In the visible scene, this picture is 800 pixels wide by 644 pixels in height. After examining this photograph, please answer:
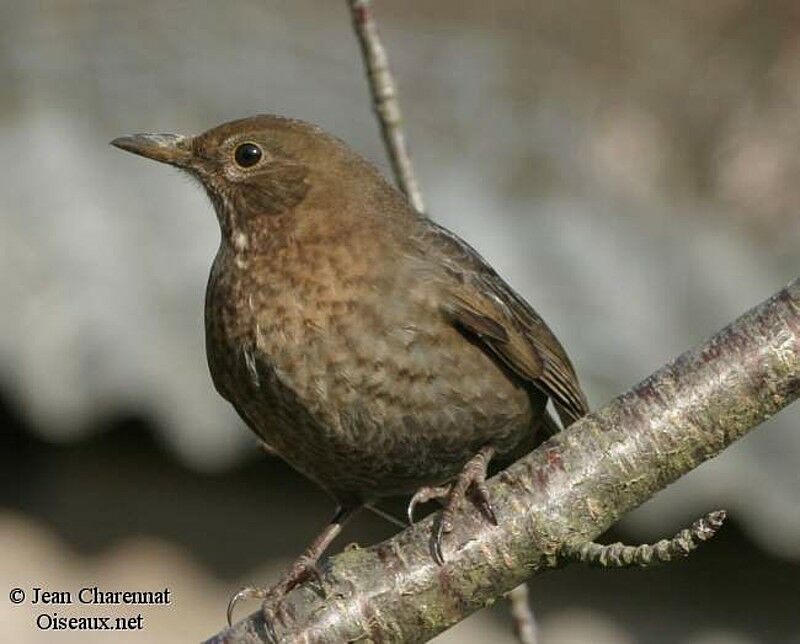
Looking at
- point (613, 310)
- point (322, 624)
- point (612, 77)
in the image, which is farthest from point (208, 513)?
point (612, 77)

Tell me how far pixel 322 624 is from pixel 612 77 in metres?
6.93

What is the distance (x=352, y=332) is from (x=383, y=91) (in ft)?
1.83

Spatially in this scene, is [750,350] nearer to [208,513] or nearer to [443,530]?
[443,530]

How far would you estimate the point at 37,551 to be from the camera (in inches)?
254

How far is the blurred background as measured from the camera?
253 inches

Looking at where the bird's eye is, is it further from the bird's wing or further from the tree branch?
the tree branch

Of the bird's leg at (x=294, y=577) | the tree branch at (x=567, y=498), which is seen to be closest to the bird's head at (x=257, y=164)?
the bird's leg at (x=294, y=577)

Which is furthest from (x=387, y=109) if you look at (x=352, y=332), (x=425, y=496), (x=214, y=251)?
(x=214, y=251)

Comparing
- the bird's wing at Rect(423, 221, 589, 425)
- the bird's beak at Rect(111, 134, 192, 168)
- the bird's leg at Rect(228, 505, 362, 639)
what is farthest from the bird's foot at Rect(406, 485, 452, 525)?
the bird's beak at Rect(111, 134, 192, 168)

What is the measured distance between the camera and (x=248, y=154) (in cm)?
500

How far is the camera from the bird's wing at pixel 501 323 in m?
4.79

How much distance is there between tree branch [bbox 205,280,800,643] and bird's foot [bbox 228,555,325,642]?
0.02 m

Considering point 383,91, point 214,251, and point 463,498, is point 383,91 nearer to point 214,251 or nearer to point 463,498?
point 463,498

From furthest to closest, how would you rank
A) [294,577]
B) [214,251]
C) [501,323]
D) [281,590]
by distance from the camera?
[214,251], [501,323], [294,577], [281,590]
